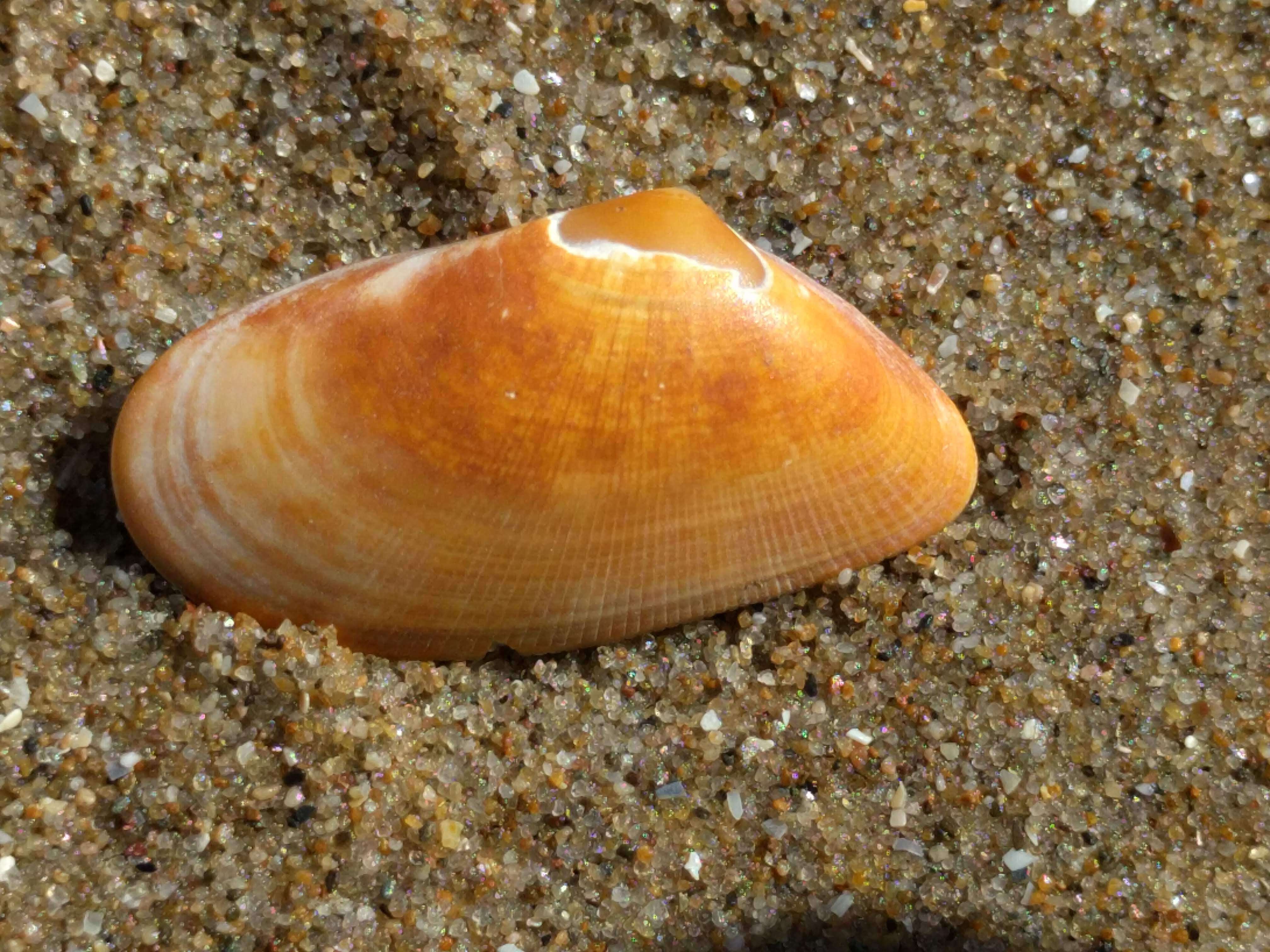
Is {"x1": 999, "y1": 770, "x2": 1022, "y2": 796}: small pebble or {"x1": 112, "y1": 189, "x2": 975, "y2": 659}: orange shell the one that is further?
{"x1": 999, "y1": 770, "x2": 1022, "y2": 796}: small pebble

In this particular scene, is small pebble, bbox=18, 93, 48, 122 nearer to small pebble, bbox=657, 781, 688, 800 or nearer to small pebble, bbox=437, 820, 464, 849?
small pebble, bbox=437, 820, 464, 849

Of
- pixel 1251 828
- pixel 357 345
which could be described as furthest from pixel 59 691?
pixel 1251 828

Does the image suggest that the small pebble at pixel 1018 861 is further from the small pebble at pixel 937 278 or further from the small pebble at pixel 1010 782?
the small pebble at pixel 937 278

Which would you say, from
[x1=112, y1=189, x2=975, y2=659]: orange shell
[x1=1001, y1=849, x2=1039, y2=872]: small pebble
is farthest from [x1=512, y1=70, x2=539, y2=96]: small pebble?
[x1=1001, y1=849, x2=1039, y2=872]: small pebble

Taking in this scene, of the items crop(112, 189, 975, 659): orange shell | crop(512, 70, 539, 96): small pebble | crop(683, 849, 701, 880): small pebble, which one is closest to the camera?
crop(112, 189, 975, 659): orange shell

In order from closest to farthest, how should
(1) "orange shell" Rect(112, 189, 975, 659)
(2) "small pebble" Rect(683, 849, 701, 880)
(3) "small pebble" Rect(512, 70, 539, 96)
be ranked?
(1) "orange shell" Rect(112, 189, 975, 659)
(2) "small pebble" Rect(683, 849, 701, 880)
(3) "small pebble" Rect(512, 70, 539, 96)

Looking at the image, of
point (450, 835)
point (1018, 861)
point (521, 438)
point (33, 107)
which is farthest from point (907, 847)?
point (33, 107)

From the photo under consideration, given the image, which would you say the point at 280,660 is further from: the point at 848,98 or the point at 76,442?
the point at 848,98

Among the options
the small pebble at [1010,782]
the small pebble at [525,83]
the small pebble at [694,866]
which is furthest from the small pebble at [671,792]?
the small pebble at [525,83]
